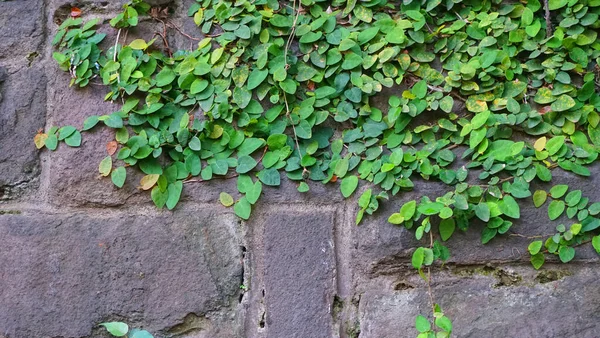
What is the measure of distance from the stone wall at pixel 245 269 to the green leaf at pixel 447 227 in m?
0.02

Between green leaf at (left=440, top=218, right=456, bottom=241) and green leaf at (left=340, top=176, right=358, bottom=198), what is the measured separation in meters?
0.19

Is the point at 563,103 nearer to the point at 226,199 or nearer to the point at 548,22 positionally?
the point at 548,22

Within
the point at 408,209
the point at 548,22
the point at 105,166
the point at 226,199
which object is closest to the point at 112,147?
the point at 105,166

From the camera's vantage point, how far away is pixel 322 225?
4.55 feet

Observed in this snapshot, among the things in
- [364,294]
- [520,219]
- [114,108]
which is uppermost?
[114,108]

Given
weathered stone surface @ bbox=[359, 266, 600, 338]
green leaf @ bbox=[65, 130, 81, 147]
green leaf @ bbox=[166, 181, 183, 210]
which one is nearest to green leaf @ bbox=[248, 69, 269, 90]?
green leaf @ bbox=[166, 181, 183, 210]

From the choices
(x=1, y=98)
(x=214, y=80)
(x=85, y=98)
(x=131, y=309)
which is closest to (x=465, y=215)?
(x=214, y=80)

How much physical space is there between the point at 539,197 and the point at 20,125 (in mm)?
1145

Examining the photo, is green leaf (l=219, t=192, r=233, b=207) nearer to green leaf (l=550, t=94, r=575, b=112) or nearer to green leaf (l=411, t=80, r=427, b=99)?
green leaf (l=411, t=80, r=427, b=99)

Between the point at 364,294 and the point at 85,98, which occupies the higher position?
the point at 85,98

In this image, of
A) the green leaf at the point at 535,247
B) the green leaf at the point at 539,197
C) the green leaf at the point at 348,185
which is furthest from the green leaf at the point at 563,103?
the green leaf at the point at 348,185

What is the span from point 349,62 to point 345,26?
11 cm

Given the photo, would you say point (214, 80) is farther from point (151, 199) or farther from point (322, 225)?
point (322, 225)

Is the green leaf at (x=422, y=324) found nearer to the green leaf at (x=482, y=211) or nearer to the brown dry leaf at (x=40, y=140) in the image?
the green leaf at (x=482, y=211)
